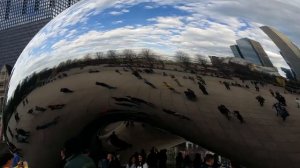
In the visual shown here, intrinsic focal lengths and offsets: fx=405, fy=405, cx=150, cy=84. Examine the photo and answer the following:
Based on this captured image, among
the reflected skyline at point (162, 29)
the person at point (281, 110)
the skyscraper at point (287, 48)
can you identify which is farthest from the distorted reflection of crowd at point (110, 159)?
the skyscraper at point (287, 48)

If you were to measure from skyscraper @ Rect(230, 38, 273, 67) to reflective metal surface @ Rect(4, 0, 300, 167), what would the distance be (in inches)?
1.8

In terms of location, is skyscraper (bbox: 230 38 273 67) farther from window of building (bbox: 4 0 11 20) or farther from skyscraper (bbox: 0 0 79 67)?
window of building (bbox: 4 0 11 20)

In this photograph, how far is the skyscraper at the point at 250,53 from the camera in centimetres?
318

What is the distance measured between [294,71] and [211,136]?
864mm

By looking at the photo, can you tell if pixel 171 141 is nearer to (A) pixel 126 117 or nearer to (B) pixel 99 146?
(B) pixel 99 146

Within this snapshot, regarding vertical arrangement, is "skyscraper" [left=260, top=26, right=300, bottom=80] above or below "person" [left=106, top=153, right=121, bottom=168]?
above

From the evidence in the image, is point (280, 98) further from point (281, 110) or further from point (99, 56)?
point (99, 56)

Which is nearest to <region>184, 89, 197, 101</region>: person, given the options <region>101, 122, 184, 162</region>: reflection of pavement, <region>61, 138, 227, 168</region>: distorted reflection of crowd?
<region>61, 138, 227, 168</region>: distorted reflection of crowd

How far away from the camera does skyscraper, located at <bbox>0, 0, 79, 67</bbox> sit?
381ft

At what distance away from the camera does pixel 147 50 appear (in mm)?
3266

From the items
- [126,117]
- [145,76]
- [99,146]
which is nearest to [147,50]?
[145,76]

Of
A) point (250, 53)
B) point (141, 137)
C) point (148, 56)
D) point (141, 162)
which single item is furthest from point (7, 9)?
point (250, 53)

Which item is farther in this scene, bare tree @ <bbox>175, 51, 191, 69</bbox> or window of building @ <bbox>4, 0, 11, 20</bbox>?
window of building @ <bbox>4, 0, 11, 20</bbox>

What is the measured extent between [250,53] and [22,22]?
12768 centimetres
